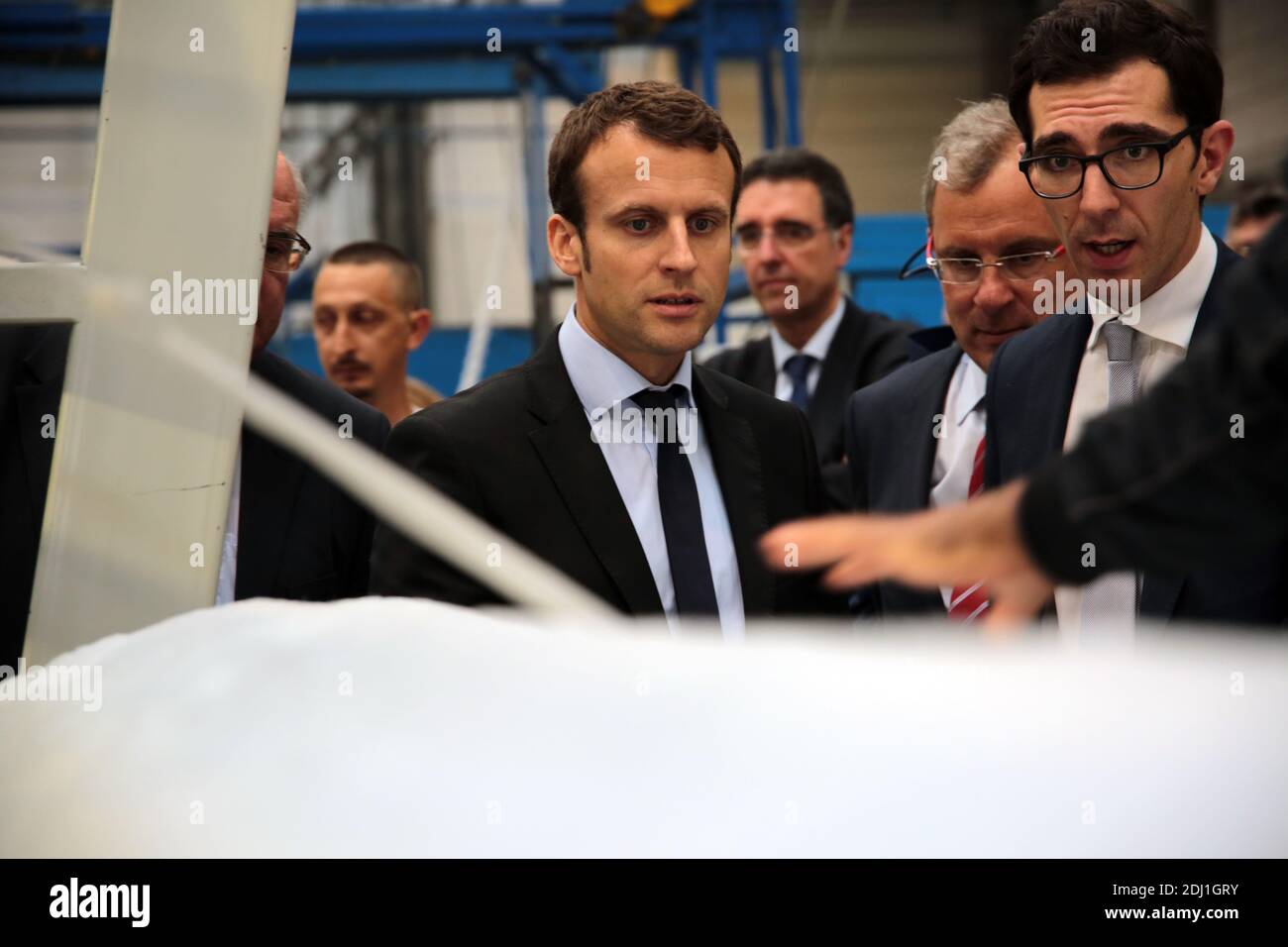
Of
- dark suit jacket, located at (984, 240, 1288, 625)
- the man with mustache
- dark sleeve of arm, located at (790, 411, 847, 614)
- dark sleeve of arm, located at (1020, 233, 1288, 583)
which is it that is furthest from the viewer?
the man with mustache

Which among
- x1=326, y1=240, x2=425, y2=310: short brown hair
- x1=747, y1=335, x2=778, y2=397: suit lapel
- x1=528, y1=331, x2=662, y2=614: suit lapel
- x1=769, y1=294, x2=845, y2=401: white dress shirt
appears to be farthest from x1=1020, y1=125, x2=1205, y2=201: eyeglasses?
x1=326, y1=240, x2=425, y2=310: short brown hair

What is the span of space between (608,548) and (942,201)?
94 cm

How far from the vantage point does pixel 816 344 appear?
3.16m

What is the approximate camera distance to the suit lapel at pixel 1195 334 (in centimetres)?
145

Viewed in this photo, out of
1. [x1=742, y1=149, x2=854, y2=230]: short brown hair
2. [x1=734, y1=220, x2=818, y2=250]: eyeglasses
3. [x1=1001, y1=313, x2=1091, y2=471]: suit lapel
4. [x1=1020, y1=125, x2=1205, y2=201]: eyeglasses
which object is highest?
[x1=742, y1=149, x2=854, y2=230]: short brown hair

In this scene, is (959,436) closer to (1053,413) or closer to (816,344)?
(1053,413)

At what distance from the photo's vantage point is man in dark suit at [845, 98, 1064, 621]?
209cm

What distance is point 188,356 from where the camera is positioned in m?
1.15

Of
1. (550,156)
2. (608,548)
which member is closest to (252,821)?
(608,548)

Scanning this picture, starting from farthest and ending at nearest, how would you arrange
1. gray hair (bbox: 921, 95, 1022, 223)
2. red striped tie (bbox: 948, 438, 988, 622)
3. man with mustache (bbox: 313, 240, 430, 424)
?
man with mustache (bbox: 313, 240, 430, 424) < gray hair (bbox: 921, 95, 1022, 223) < red striped tie (bbox: 948, 438, 988, 622)

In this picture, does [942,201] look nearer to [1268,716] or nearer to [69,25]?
[1268,716]

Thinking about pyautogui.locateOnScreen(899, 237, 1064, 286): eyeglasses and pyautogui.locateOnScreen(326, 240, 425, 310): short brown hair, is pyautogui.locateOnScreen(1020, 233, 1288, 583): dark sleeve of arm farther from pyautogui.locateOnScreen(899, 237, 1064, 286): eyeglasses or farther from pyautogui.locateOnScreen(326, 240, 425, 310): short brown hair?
pyautogui.locateOnScreen(326, 240, 425, 310): short brown hair

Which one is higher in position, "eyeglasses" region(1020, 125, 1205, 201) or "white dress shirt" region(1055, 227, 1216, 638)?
"eyeglasses" region(1020, 125, 1205, 201)

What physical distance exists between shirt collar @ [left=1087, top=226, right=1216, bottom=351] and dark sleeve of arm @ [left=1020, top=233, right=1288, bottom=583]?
0.83m
